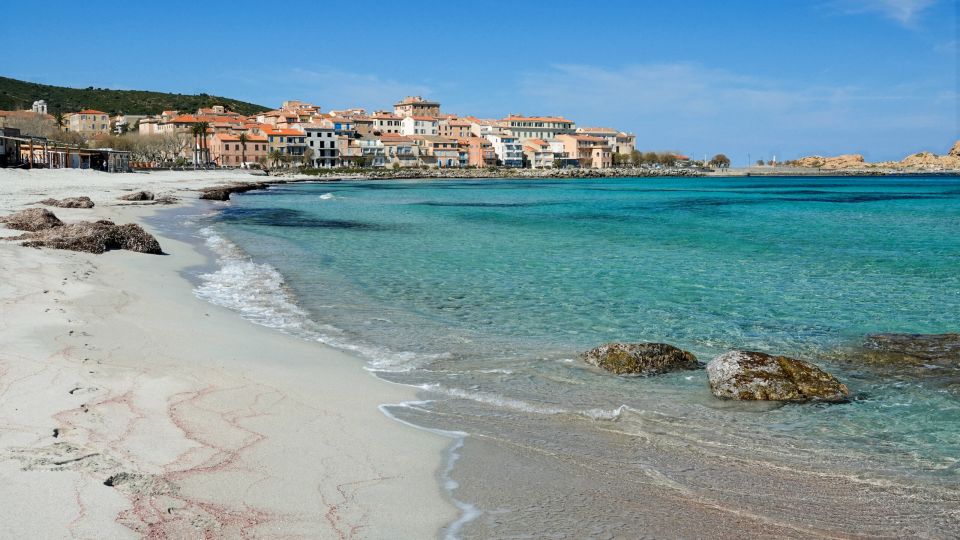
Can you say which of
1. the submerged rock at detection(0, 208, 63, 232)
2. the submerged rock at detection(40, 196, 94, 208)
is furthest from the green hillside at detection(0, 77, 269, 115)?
the submerged rock at detection(0, 208, 63, 232)

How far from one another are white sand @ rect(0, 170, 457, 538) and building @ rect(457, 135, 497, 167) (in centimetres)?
14538

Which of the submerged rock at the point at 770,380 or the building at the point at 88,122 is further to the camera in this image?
the building at the point at 88,122

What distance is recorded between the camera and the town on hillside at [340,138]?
370 feet

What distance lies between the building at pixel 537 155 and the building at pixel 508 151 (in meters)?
3.60

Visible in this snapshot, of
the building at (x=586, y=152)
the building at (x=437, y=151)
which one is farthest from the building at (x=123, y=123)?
the building at (x=586, y=152)

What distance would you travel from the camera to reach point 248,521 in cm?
429

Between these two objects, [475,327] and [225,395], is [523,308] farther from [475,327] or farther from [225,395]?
[225,395]

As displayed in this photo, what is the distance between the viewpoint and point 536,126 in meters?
178

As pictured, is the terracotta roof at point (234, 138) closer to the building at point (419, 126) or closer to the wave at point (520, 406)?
the building at point (419, 126)

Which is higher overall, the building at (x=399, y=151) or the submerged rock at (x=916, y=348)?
the building at (x=399, y=151)

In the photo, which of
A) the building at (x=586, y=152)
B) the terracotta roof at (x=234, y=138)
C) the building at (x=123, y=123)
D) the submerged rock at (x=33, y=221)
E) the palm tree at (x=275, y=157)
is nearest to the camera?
the submerged rock at (x=33, y=221)

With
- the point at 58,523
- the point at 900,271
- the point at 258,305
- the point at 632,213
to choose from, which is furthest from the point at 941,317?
the point at 632,213

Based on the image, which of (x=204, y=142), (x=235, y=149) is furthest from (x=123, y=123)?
(x=204, y=142)

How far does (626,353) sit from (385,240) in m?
18.1
